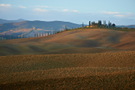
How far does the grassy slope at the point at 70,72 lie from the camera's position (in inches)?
466

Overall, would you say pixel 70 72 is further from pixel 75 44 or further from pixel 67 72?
pixel 75 44

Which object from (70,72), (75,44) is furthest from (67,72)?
(75,44)

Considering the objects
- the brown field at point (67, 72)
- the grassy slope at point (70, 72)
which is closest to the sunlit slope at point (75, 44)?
the brown field at point (67, 72)

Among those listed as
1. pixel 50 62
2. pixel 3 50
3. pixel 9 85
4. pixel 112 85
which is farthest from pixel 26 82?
pixel 3 50

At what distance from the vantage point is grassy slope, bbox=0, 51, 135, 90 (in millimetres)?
11828

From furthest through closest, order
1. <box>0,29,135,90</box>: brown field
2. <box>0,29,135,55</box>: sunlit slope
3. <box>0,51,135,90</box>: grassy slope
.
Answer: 1. <box>0,29,135,55</box>: sunlit slope
2. <box>0,51,135,90</box>: grassy slope
3. <box>0,29,135,90</box>: brown field

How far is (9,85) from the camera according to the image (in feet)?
38.8

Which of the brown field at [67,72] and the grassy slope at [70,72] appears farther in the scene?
the grassy slope at [70,72]

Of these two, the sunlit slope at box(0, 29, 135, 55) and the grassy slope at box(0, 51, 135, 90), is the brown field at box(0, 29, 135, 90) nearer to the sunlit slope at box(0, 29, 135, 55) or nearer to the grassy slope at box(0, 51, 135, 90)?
the grassy slope at box(0, 51, 135, 90)

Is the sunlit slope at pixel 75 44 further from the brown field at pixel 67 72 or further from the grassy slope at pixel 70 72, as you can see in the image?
the grassy slope at pixel 70 72

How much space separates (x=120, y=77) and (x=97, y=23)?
99505 millimetres

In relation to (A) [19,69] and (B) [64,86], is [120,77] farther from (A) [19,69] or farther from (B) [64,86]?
(A) [19,69]

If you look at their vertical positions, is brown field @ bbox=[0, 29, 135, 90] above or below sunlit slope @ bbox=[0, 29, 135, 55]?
above

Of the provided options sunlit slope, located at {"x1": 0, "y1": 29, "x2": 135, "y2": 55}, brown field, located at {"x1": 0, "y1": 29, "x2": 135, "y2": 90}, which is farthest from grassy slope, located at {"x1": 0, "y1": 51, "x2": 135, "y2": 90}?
sunlit slope, located at {"x1": 0, "y1": 29, "x2": 135, "y2": 55}
